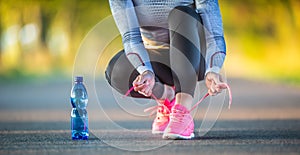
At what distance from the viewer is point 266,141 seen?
17.1ft

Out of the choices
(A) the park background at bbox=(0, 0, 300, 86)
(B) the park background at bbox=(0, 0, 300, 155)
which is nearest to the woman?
(B) the park background at bbox=(0, 0, 300, 155)

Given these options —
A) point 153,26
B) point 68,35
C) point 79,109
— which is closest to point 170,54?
point 153,26

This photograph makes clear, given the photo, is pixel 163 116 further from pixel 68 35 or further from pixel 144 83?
pixel 68 35

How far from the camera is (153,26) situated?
19.0 feet

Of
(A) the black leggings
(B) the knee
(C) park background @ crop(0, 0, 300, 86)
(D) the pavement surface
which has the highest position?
(C) park background @ crop(0, 0, 300, 86)

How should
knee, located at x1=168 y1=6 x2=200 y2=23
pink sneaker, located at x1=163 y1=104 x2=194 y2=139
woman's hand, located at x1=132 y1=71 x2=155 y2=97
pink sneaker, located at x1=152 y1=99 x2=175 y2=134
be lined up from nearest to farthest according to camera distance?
woman's hand, located at x1=132 y1=71 x2=155 y2=97 → pink sneaker, located at x1=163 y1=104 x2=194 y2=139 → knee, located at x1=168 y1=6 x2=200 y2=23 → pink sneaker, located at x1=152 y1=99 x2=175 y2=134

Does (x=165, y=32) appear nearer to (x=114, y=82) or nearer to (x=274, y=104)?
(x=114, y=82)

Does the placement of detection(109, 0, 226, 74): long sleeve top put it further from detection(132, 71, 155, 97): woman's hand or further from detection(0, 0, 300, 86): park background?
detection(0, 0, 300, 86): park background

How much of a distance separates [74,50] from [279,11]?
343 inches

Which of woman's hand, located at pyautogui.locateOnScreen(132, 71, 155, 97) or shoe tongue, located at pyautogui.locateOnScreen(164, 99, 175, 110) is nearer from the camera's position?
woman's hand, located at pyautogui.locateOnScreen(132, 71, 155, 97)

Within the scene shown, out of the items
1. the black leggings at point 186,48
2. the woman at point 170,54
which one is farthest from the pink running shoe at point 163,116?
A: the black leggings at point 186,48

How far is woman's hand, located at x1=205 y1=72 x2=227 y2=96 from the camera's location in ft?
16.5

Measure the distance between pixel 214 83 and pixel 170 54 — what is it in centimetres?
47

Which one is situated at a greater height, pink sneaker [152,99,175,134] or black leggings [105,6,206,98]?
black leggings [105,6,206,98]
